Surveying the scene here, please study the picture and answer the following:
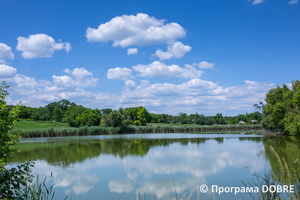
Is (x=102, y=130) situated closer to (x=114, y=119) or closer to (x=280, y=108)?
(x=114, y=119)

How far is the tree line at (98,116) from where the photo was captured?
5410 cm

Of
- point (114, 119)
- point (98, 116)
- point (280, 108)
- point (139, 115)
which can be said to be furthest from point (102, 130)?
point (280, 108)

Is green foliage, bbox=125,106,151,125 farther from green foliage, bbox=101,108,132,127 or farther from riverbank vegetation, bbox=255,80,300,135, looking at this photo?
riverbank vegetation, bbox=255,80,300,135

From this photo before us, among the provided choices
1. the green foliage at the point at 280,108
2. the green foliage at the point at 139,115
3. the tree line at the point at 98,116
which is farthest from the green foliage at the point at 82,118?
the green foliage at the point at 280,108

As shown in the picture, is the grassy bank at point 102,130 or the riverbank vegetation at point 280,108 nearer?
the riverbank vegetation at point 280,108

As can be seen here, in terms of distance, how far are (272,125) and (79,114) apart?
52.4 meters

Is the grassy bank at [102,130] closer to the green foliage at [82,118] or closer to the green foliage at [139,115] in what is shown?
the green foliage at [82,118]

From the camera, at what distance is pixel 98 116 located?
69.6 metres

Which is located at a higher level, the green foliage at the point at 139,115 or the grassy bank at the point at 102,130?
the green foliage at the point at 139,115

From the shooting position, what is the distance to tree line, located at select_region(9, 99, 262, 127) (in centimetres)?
5410

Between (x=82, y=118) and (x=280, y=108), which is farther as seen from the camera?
(x=82, y=118)

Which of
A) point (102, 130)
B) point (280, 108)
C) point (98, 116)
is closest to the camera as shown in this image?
point (280, 108)

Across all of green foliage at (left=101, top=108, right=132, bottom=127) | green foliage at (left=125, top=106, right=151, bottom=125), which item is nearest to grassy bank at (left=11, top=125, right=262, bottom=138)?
green foliage at (left=101, top=108, right=132, bottom=127)

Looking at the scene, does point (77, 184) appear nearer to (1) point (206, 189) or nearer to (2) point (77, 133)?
(1) point (206, 189)
